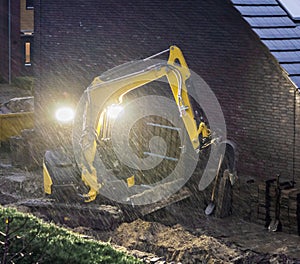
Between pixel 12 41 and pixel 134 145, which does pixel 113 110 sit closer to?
pixel 134 145

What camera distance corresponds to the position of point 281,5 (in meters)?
15.7

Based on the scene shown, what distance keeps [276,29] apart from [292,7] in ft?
4.21

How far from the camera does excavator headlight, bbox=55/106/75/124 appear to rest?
1769 centimetres

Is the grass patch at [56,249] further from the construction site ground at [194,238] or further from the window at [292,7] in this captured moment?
the window at [292,7]

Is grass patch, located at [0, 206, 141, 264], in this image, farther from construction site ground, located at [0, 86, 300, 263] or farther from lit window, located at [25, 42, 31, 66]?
lit window, located at [25, 42, 31, 66]

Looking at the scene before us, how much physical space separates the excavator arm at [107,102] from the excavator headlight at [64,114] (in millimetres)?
2965

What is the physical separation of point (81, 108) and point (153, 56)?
1903 millimetres

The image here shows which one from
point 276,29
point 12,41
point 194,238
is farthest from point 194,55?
point 12,41

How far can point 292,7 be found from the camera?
15812mm

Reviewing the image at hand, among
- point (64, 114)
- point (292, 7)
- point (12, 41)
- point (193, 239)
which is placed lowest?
point (193, 239)

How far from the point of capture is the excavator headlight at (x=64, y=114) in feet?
58.0

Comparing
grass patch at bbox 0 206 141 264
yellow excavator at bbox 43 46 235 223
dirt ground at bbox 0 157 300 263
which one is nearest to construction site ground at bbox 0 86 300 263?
dirt ground at bbox 0 157 300 263

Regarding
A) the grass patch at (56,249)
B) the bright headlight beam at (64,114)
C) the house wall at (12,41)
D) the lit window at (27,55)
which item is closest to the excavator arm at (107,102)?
the bright headlight beam at (64,114)

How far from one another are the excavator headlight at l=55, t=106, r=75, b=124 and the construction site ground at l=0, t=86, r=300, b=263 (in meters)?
2.71
